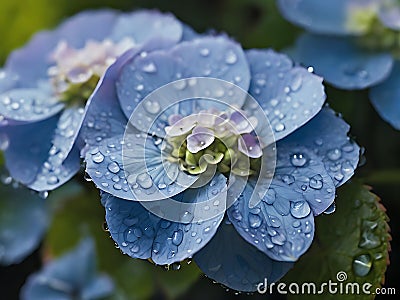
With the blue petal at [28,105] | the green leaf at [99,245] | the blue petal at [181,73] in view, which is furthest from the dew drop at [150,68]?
the green leaf at [99,245]

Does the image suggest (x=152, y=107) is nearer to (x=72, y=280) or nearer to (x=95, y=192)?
(x=95, y=192)

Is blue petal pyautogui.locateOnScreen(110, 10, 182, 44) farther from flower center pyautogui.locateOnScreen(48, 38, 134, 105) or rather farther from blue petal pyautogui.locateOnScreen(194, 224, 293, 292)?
blue petal pyautogui.locateOnScreen(194, 224, 293, 292)

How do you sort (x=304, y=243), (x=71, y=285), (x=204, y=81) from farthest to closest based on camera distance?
(x=71, y=285) → (x=204, y=81) → (x=304, y=243)

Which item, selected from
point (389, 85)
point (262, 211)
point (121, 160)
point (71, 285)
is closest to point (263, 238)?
point (262, 211)

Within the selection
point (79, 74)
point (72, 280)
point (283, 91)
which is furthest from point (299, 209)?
point (72, 280)

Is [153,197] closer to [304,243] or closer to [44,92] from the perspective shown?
[304,243]

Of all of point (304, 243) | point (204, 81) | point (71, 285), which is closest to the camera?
point (304, 243)
